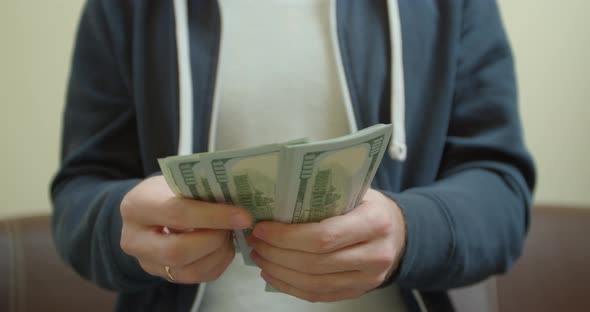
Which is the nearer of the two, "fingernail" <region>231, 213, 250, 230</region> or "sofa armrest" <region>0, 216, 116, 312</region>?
"fingernail" <region>231, 213, 250, 230</region>

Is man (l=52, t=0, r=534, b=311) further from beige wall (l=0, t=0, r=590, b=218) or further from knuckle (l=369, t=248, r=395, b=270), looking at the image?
beige wall (l=0, t=0, r=590, b=218)

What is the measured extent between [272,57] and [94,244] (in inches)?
9.0

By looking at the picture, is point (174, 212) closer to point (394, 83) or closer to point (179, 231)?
point (179, 231)

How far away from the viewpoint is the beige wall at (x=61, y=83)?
88 cm

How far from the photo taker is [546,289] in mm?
815

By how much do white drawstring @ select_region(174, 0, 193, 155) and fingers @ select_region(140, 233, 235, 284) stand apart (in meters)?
0.13

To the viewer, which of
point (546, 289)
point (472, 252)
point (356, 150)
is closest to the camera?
point (356, 150)

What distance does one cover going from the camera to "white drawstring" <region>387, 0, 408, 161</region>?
1.41 ft

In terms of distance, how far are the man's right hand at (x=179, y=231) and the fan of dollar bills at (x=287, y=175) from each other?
0.01 metres

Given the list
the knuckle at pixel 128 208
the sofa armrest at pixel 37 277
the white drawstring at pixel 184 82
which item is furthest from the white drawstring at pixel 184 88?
the sofa armrest at pixel 37 277

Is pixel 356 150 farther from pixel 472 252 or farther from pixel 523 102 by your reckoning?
pixel 523 102

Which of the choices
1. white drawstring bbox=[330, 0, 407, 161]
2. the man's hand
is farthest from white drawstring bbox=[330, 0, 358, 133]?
the man's hand

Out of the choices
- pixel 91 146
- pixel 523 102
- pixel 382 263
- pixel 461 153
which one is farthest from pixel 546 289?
pixel 91 146

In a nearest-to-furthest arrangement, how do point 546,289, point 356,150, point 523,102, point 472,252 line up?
point 356,150 < point 472,252 < point 546,289 < point 523,102
